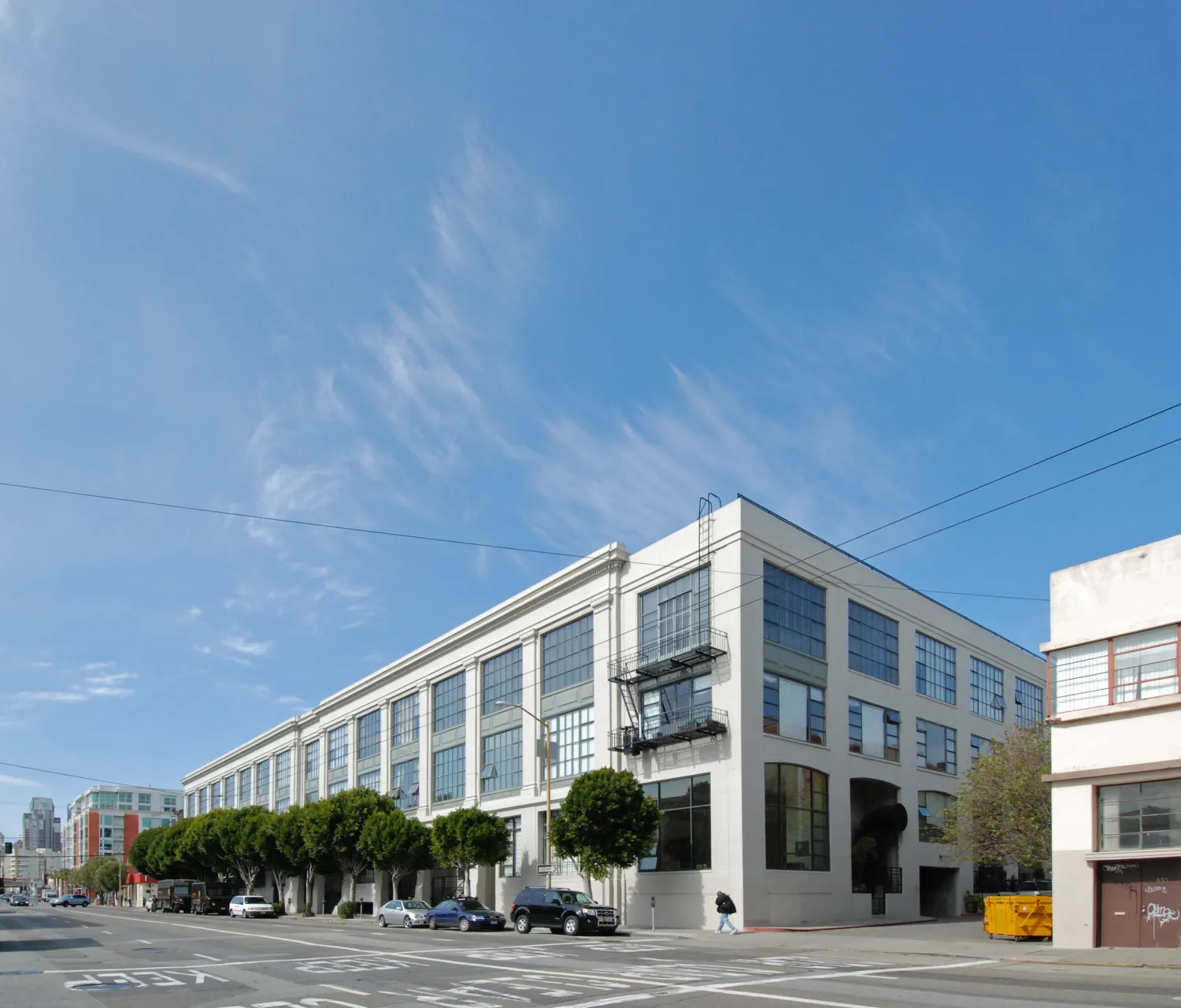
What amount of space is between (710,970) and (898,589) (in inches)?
1259

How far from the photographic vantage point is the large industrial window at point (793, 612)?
1682 inches

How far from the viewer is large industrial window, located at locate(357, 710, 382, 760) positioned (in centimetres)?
7194

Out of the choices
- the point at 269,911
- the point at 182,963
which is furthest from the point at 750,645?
the point at 269,911

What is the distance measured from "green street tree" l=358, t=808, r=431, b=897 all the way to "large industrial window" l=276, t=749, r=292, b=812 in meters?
32.1

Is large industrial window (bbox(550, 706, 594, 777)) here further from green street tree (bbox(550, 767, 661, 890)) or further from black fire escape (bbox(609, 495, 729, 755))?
Result: green street tree (bbox(550, 767, 661, 890))

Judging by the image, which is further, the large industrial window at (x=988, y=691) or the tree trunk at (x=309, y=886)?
the tree trunk at (x=309, y=886)

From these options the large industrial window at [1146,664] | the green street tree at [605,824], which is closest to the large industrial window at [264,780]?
the green street tree at [605,824]

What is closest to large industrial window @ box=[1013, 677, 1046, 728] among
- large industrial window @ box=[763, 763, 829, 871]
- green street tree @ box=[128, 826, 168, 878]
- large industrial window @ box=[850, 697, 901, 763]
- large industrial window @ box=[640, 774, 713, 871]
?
large industrial window @ box=[850, 697, 901, 763]

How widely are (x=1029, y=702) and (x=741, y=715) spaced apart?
3032 centimetres

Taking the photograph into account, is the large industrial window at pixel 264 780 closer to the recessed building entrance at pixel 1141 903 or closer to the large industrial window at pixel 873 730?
the large industrial window at pixel 873 730

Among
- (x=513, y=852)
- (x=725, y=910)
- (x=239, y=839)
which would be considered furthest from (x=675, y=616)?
(x=239, y=839)

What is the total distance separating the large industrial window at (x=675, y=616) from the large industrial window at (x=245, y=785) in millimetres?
65298

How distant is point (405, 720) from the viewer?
6794 cm

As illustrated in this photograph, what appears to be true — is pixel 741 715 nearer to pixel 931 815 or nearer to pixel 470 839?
pixel 470 839
